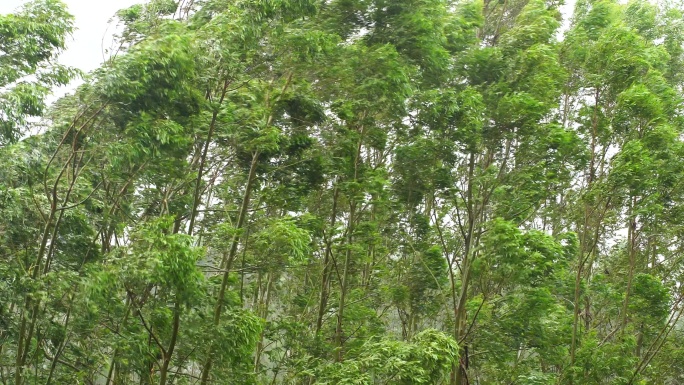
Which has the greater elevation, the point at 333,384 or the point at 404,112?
the point at 404,112

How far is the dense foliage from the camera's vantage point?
21.8 feet

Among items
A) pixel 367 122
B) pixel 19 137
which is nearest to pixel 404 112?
pixel 367 122

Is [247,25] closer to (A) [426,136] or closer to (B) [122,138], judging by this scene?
(B) [122,138]

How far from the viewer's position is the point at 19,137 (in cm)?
800

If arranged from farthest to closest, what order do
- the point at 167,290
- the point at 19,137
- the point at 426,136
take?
the point at 426,136 < the point at 19,137 < the point at 167,290

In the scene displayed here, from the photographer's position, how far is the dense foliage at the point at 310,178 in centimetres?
663

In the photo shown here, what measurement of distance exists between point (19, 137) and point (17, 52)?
1362 mm

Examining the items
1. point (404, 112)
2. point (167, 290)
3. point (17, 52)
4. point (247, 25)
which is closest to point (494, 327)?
point (404, 112)

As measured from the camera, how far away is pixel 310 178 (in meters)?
8.62

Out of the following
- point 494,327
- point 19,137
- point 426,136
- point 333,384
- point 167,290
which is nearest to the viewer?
point 167,290

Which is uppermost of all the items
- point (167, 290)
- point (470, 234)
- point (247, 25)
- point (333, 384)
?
point (247, 25)

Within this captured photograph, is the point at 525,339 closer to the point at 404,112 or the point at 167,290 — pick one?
the point at 404,112

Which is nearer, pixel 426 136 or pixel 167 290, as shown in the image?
pixel 167 290

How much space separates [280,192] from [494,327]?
3.77m
